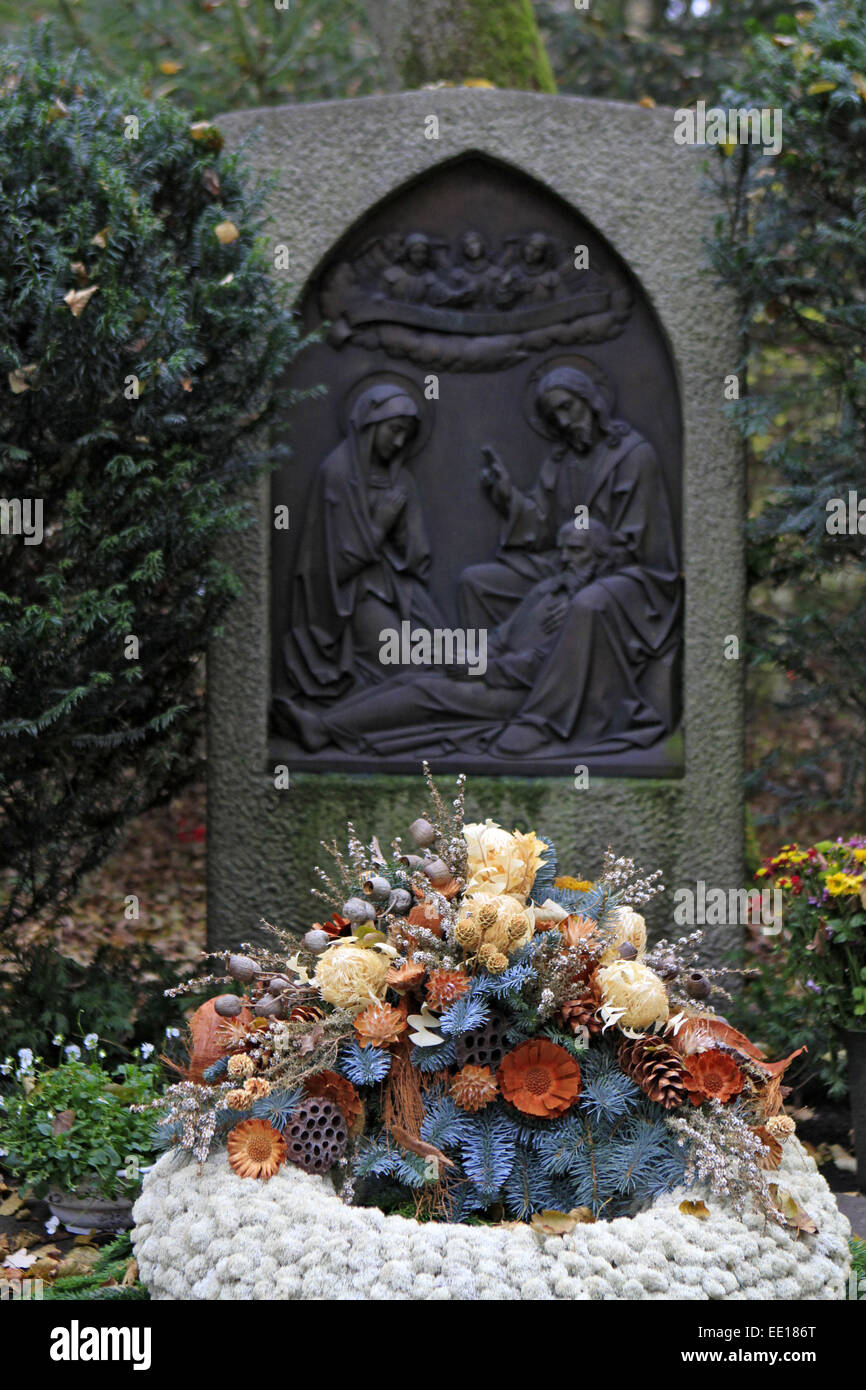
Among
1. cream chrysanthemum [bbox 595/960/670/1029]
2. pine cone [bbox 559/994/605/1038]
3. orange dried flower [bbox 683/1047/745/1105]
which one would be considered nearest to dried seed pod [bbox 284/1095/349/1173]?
pine cone [bbox 559/994/605/1038]

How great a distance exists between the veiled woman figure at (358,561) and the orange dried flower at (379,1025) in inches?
102

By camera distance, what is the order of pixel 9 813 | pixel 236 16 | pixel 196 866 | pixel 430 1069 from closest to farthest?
pixel 430 1069, pixel 9 813, pixel 236 16, pixel 196 866

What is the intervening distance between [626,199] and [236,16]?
13.9 feet

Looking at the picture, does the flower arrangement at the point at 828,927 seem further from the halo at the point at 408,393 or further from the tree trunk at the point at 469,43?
the tree trunk at the point at 469,43

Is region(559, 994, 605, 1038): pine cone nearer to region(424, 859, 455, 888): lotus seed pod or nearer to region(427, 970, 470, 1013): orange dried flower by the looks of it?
region(427, 970, 470, 1013): orange dried flower

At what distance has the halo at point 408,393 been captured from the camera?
204 inches

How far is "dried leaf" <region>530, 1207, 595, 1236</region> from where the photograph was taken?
238 centimetres

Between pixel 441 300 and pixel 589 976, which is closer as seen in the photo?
pixel 589 976

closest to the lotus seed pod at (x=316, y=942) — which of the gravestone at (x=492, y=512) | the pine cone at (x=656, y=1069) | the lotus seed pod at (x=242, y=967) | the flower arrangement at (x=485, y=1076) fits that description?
the flower arrangement at (x=485, y=1076)

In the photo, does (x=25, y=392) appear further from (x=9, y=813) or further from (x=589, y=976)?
(x=589, y=976)

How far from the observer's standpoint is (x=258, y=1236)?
238 cm

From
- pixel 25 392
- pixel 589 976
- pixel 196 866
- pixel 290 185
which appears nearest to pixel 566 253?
pixel 290 185

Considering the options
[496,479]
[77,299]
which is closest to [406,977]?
[77,299]

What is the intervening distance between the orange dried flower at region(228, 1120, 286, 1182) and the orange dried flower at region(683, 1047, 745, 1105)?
83cm
